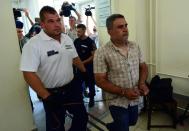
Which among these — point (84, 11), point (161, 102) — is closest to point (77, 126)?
point (161, 102)

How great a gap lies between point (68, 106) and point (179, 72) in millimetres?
1880

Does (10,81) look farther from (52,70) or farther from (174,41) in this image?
(174,41)

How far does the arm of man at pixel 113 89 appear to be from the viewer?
4.63 ft

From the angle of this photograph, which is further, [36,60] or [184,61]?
[184,61]

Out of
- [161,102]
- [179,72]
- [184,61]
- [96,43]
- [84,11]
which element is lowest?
[161,102]

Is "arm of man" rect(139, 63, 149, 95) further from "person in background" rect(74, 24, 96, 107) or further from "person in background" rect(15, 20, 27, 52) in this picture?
"person in background" rect(15, 20, 27, 52)

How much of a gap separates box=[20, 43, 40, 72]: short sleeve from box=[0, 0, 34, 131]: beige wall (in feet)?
1.25

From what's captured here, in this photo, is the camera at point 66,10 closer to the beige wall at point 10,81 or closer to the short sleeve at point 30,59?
the beige wall at point 10,81

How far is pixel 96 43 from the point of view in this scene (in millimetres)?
3123

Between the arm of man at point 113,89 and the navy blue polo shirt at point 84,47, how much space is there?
1370 mm

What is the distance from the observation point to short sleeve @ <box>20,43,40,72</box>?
1.40 metres

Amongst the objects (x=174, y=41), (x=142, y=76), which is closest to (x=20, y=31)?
(x=142, y=76)

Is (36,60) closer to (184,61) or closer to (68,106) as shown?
(68,106)

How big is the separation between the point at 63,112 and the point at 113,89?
0.56 m
